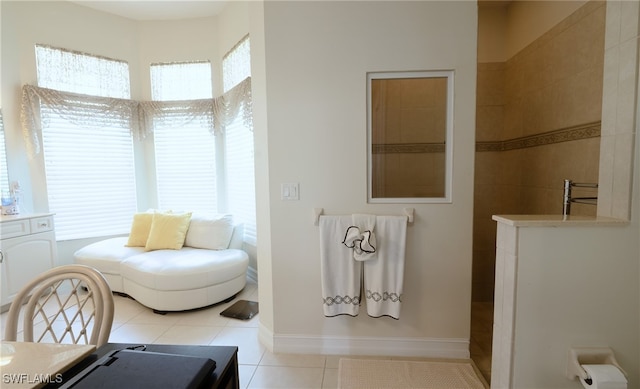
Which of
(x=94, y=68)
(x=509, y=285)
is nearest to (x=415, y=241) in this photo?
(x=509, y=285)

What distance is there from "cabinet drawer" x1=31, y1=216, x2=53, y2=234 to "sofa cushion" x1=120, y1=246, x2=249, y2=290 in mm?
930

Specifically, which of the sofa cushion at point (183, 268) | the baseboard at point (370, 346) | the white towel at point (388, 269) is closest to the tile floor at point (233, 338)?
the baseboard at point (370, 346)

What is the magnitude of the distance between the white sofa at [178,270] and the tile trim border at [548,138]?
8.97 feet

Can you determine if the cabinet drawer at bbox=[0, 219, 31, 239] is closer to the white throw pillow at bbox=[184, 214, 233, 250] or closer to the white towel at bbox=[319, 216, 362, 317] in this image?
the white throw pillow at bbox=[184, 214, 233, 250]

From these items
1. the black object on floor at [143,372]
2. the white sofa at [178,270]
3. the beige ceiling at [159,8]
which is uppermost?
the beige ceiling at [159,8]

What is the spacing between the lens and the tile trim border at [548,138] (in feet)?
5.75

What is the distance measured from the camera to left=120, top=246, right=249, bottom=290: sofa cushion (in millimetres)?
2490

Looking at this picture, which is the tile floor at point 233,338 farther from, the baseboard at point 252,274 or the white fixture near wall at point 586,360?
the white fixture near wall at point 586,360

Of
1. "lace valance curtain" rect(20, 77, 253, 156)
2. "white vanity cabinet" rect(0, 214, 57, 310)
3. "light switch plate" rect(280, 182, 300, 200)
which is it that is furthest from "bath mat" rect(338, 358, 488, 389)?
"white vanity cabinet" rect(0, 214, 57, 310)

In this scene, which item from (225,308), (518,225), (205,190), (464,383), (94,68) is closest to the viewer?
(518,225)

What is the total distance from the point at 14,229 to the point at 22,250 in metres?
0.22

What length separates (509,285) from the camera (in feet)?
4.00

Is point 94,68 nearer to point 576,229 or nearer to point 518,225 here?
point 518,225

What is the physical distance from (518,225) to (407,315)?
1.08m
